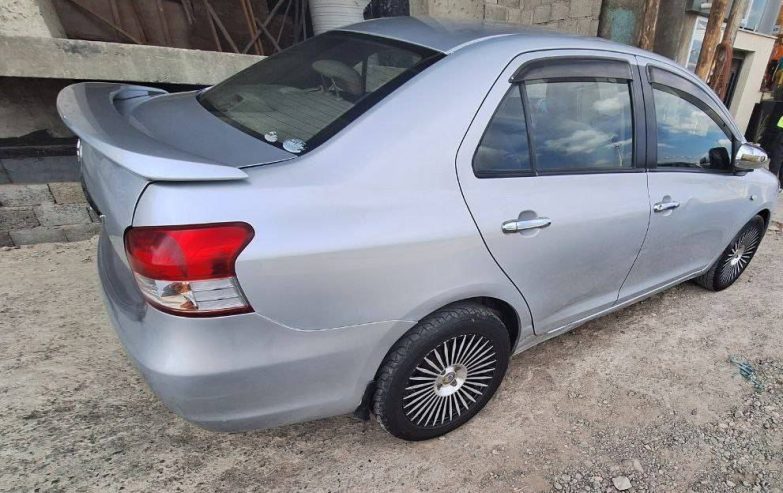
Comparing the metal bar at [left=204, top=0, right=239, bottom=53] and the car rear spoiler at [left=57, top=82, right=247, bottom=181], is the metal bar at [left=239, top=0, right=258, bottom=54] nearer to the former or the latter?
the metal bar at [left=204, top=0, right=239, bottom=53]

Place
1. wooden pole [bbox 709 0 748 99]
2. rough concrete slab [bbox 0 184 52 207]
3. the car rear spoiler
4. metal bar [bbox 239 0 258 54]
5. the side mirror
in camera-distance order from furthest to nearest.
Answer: wooden pole [bbox 709 0 748 99] → metal bar [bbox 239 0 258 54] → rough concrete slab [bbox 0 184 52 207] → the side mirror → the car rear spoiler

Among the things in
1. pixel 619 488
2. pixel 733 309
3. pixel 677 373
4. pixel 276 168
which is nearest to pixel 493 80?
pixel 276 168

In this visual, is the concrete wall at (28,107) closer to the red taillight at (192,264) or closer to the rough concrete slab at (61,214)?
the rough concrete slab at (61,214)

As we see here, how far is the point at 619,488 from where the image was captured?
172 cm

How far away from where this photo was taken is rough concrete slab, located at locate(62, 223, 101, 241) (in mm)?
3533

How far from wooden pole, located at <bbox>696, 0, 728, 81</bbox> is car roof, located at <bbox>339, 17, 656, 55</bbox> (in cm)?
395

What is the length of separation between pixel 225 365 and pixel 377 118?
910mm

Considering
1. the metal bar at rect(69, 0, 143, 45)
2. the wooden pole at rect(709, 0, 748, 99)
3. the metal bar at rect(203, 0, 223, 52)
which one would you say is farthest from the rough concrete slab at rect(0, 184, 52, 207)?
the wooden pole at rect(709, 0, 748, 99)

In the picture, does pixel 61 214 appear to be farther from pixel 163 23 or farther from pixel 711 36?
pixel 711 36

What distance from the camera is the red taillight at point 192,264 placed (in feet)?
3.75

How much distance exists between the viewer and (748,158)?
101 inches

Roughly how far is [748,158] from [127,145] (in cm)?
324

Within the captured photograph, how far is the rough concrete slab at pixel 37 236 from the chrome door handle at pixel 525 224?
12.2ft

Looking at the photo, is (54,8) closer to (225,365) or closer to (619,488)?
(225,365)
